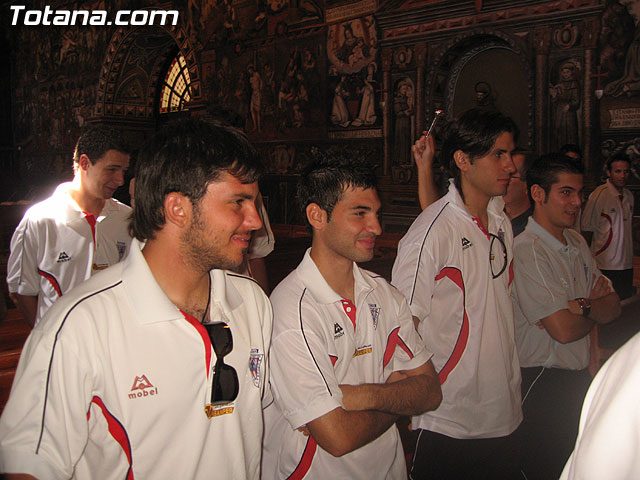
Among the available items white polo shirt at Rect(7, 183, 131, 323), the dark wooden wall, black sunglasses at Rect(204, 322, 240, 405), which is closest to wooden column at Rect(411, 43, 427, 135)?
the dark wooden wall

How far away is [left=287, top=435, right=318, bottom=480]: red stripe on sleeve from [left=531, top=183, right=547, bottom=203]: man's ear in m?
1.99

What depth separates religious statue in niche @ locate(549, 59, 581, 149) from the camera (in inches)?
378

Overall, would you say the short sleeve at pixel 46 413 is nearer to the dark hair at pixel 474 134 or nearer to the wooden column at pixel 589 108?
the dark hair at pixel 474 134

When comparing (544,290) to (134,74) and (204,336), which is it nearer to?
(204,336)

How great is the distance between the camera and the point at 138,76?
19.4 meters

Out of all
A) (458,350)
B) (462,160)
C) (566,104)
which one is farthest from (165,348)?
(566,104)

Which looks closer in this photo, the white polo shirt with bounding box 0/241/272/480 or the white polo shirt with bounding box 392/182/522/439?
the white polo shirt with bounding box 0/241/272/480

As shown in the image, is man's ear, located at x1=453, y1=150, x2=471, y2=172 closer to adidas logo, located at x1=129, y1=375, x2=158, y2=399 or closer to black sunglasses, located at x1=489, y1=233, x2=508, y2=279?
black sunglasses, located at x1=489, y1=233, x2=508, y2=279

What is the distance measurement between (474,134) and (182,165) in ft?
5.77

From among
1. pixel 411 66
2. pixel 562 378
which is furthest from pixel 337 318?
pixel 411 66

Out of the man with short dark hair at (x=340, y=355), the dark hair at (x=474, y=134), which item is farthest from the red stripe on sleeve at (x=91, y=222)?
the dark hair at (x=474, y=134)

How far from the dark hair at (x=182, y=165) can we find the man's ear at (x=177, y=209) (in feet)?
0.04

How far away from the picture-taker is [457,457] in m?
2.62

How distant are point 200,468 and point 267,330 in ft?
1.52
